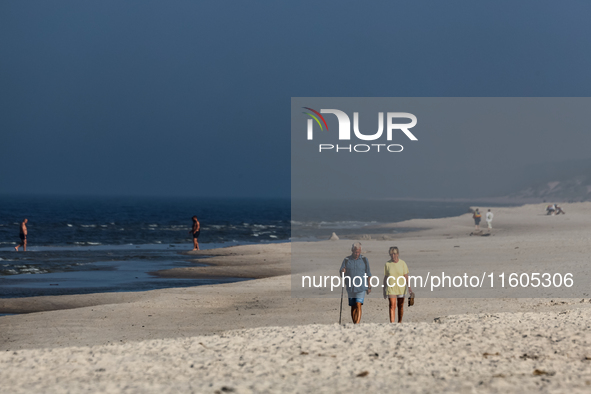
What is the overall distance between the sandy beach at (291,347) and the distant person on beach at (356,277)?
1.74 feet

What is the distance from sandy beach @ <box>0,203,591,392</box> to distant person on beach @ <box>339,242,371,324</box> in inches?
20.8

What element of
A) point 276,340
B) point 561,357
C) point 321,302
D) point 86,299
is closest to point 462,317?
point 561,357

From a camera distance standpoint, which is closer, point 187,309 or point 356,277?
point 356,277

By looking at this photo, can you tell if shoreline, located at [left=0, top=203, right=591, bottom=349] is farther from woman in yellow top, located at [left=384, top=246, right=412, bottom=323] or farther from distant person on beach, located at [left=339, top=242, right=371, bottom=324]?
distant person on beach, located at [left=339, top=242, right=371, bottom=324]

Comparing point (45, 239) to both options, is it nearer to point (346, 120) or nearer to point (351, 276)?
point (346, 120)

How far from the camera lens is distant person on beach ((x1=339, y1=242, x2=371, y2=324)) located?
393 inches

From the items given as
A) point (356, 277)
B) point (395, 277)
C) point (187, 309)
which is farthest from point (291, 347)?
point (187, 309)

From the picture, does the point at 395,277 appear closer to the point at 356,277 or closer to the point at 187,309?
the point at 356,277

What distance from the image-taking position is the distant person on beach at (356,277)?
393 inches

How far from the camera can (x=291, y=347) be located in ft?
26.9

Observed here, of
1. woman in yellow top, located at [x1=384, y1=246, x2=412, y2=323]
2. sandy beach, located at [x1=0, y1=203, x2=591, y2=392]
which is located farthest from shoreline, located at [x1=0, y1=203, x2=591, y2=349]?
woman in yellow top, located at [x1=384, y1=246, x2=412, y2=323]

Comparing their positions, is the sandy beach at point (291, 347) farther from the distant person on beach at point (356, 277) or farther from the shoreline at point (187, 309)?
the distant person on beach at point (356, 277)

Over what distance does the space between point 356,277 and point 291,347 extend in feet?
7.19

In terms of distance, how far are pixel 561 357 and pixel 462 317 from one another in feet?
9.20
